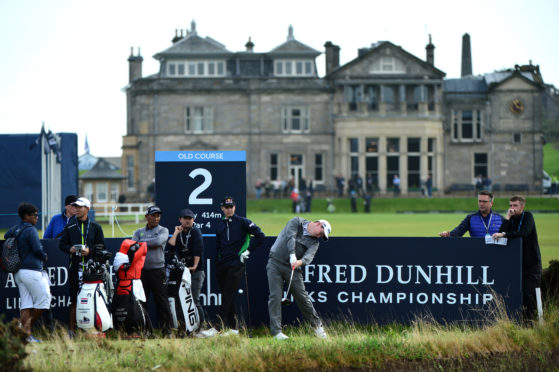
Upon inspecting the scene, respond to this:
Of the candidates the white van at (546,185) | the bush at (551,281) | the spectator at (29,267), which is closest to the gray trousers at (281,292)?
the spectator at (29,267)

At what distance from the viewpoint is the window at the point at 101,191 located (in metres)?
52.4

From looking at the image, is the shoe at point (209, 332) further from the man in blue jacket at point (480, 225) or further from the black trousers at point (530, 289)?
the black trousers at point (530, 289)

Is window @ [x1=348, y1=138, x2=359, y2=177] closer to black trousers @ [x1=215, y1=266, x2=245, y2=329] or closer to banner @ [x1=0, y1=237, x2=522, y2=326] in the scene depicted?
banner @ [x1=0, y1=237, x2=522, y2=326]

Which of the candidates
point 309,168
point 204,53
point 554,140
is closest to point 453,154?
point 309,168

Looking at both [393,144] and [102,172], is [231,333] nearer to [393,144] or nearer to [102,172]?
[102,172]

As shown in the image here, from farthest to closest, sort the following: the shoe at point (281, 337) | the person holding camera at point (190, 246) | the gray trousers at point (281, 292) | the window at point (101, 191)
Answer: the window at point (101, 191), the person holding camera at point (190, 246), the gray trousers at point (281, 292), the shoe at point (281, 337)

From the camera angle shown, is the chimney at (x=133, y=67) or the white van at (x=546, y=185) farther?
the chimney at (x=133, y=67)

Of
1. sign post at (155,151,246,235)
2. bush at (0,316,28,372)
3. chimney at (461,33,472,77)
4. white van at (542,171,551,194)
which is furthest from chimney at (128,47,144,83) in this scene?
bush at (0,316,28,372)

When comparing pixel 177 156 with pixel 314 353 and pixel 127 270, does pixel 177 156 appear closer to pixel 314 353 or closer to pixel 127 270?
pixel 127 270

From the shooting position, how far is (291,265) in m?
11.0

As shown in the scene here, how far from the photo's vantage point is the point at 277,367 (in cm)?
929

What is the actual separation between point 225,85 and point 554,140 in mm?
62593

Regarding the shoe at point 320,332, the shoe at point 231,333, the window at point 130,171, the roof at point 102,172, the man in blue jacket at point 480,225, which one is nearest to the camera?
the shoe at point 231,333

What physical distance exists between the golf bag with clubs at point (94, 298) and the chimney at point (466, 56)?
7955 centimetres
